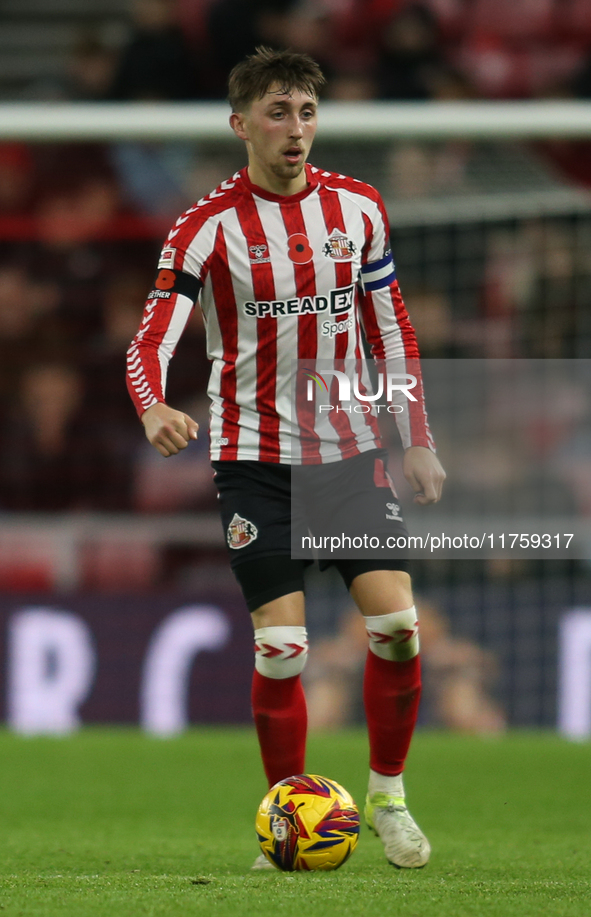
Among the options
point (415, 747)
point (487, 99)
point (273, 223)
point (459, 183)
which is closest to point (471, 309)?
point (459, 183)

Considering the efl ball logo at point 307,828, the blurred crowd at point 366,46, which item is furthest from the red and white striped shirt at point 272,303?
the blurred crowd at point 366,46

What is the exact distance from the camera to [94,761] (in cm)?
638

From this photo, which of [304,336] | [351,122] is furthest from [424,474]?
[351,122]

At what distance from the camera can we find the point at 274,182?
3842 millimetres

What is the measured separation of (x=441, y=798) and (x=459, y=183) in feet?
11.3

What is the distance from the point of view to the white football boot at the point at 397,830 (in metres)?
3.62

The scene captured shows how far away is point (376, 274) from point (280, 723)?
125 cm

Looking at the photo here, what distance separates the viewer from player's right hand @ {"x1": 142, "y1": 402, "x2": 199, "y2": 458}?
133 inches

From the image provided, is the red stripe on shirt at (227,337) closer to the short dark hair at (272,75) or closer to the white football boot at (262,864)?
the short dark hair at (272,75)

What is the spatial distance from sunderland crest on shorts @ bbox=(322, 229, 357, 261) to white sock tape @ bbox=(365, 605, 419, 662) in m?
0.96

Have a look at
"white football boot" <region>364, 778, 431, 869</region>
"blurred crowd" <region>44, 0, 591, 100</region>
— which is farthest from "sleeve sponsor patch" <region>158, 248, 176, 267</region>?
"blurred crowd" <region>44, 0, 591, 100</region>

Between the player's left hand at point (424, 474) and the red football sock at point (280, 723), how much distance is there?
0.59 meters

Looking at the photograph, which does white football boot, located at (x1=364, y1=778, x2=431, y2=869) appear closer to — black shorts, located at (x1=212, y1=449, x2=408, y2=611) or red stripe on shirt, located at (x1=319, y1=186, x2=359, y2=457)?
black shorts, located at (x1=212, y1=449, x2=408, y2=611)

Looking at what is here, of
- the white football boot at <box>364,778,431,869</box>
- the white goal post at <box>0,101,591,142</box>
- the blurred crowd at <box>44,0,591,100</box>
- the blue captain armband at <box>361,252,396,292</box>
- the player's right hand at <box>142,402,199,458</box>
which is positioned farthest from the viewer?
the blurred crowd at <box>44,0,591,100</box>
